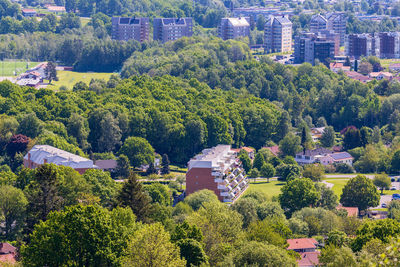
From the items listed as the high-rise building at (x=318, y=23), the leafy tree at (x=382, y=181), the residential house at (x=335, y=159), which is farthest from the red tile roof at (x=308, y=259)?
the high-rise building at (x=318, y=23)

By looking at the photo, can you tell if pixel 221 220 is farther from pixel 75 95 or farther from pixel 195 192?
pixel 75 95

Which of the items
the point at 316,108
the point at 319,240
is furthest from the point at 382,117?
the point at 319,240

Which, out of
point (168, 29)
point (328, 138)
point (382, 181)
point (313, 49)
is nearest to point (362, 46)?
point (313, 49)

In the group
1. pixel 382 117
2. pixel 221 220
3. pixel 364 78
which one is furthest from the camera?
pixel 364 78

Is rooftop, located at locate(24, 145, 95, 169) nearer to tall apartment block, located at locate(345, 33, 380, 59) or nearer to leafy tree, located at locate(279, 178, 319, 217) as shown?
leafy tree, located at locate(279, 178, 319, 217)

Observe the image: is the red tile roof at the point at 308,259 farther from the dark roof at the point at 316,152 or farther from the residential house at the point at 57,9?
the residential house at the point at 57,9

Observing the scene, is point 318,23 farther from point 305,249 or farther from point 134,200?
point 134,200
